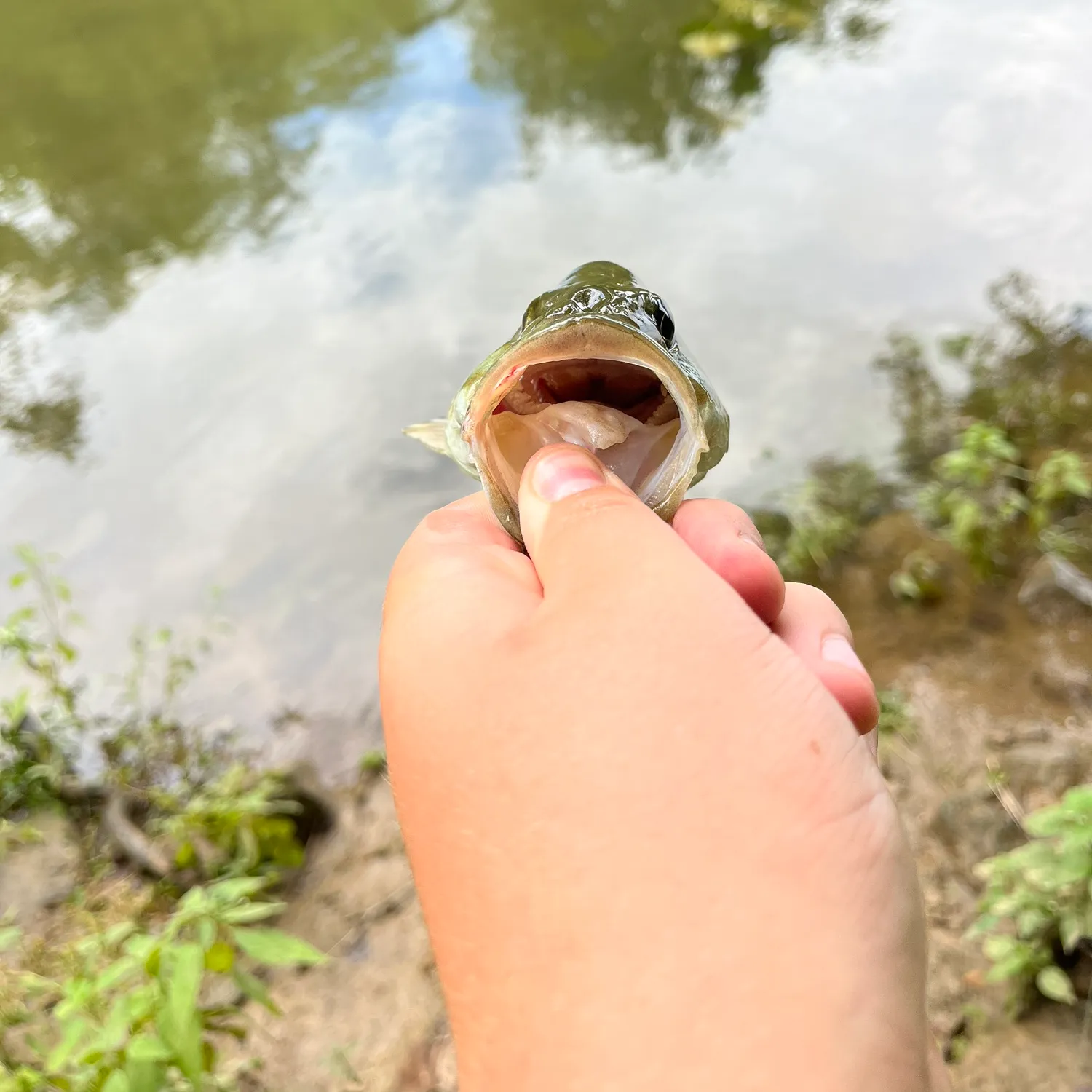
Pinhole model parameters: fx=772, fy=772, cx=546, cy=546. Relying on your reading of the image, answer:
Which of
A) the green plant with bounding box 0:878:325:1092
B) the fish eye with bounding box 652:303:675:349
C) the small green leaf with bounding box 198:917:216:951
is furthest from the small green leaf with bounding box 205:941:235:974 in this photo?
the fish eye with bounding box 652:303:675:349

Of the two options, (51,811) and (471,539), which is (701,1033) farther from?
(51,811)

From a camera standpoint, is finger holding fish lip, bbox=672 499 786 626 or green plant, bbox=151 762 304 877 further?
green plant, bbox=151 762 304 877

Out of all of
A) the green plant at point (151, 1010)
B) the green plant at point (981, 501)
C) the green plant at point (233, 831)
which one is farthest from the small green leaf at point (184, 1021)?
the green plant at point (981, 501)

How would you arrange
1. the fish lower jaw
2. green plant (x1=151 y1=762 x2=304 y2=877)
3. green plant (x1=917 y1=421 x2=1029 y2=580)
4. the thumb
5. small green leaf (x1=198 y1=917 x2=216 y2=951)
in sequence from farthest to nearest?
1. green plant (x1=917 y1=421 x2=1029 y2=580)
2. green plant (x1=151 y1=762 x2=304 y2=877)
3. small green leaf (x1=198 y1=917 x2=216 y2=951)
4. the fish lower jaw
5. the thumb

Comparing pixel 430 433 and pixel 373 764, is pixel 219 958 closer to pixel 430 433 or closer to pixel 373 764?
pixel 430 433

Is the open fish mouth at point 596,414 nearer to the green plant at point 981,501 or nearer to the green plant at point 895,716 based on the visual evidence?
the green plant at point 895,716

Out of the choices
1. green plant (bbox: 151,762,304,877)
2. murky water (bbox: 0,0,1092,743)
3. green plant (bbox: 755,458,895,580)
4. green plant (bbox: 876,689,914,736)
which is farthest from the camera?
murky water (bbox: 0,0,1092,743)

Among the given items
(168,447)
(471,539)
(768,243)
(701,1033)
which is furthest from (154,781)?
(768,243)

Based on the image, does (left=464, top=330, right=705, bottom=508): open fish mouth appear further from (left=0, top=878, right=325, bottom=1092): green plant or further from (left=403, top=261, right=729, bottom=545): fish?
(left=0, top=878, right=325, bottom=1092): green plant
